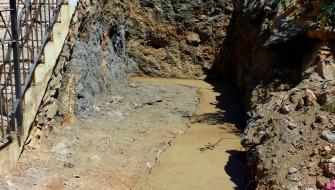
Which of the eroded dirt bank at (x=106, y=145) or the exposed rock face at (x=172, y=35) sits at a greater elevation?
the exposed rock face at (x=172, y=35)

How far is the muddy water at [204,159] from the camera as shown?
5.57 metres

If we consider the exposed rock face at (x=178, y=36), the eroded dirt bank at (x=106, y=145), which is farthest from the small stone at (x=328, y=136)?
the exposed rock face at (x=178, y=36)

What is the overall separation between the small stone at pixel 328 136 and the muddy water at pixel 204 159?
111 cm

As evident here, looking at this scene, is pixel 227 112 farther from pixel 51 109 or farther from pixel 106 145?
pixel 51 109

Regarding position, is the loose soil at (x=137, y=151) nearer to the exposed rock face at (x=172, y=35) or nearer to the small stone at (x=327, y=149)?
the small stone at (x=327, y=149)

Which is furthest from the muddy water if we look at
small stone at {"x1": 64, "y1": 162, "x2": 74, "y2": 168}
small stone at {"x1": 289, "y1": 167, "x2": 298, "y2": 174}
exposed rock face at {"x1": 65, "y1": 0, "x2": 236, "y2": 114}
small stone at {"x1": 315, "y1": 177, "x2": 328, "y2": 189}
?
exposed rock face at {"x1": 65, "y1": 0, "x2": 236, "y2": 114}

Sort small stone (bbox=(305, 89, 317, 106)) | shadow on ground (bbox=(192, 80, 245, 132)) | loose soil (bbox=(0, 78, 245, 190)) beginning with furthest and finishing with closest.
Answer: shadow on ground (bbox=(192, 80, 245, 132)) < small stone (bbox=(305, 89, 317, 106)) < loose soil (bbox=(0, 78, 245, 190))

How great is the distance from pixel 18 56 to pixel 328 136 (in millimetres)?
3327

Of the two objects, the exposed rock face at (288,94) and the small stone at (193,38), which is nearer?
the exposed rock face at (288,94)

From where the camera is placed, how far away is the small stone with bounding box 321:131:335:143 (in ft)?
15.8

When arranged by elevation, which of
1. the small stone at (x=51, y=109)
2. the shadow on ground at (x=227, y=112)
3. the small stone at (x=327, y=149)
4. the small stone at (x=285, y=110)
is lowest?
the shadow on ground at (x=227, y=112)

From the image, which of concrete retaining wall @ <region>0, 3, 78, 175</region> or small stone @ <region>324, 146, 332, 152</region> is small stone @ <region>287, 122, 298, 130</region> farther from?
concrete retaining wall @ <region>0, 3, 78, 175</region>

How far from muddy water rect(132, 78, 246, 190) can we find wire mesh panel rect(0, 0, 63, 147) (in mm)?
1556

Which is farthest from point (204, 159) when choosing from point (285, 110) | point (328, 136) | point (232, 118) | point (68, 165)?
point (232, 118)
